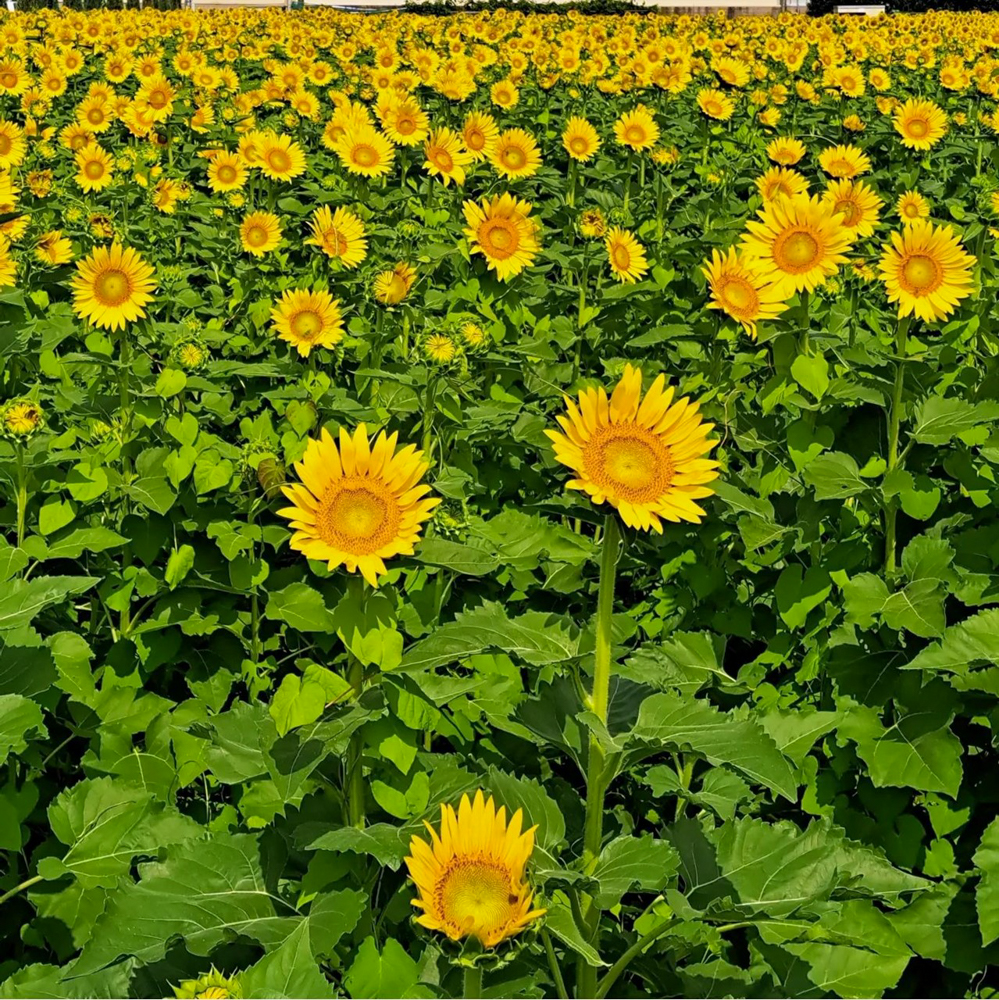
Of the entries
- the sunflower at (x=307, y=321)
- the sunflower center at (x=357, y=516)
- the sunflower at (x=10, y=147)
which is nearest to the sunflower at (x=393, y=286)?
the sunflower at (x=307, y=321)

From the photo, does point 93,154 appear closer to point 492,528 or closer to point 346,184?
point 346,184

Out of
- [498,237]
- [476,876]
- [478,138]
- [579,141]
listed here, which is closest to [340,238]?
[498,237]

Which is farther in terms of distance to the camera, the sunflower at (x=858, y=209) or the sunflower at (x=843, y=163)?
the sunflower at (x=843, y=163)

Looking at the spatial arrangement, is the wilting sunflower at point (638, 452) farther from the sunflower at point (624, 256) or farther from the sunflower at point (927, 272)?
the sunflower at point (624, 256)

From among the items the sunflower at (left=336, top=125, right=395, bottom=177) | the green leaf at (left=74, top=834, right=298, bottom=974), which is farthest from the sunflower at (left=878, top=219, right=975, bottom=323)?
the sunflower at (left=336, top=125, right=395, bottom=177)

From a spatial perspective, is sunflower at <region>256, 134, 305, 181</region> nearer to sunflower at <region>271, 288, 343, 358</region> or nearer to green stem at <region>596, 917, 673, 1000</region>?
sunflower at <region>271, 288, 343, 358</region>

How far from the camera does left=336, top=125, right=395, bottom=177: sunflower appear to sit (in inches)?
251

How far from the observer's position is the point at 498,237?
4.71m

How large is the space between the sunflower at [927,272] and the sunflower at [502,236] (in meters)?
1.80

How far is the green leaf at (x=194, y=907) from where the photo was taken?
187 centimetres

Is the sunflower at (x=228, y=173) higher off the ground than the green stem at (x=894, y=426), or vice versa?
the sunflower at (x=228, y=173)

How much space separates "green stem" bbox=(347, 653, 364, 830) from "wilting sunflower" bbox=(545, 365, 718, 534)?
1.86 feet

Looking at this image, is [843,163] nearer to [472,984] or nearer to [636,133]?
[636,133]

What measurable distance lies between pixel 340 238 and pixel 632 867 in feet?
12.7
